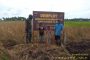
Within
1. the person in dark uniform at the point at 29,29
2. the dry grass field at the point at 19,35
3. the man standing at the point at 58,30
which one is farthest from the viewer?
the dry grass field at the point at 19,35

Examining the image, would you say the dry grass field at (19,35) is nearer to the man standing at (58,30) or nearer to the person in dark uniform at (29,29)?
the person in dark uniform at (29,29)

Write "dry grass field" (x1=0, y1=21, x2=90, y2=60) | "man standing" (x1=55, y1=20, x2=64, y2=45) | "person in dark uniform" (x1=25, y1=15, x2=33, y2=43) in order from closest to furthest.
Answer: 1. "man standing" (x1=55, y1=20, x2=64, y2=45)
2. "person in dark uniform" (x1=25, y1=15, x2=33, y2=43)
3. "dry grass field" (x1=0, y1=21, x2=90, y2=60)

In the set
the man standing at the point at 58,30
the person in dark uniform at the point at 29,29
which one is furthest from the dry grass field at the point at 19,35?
the man standing at the point at 58,30

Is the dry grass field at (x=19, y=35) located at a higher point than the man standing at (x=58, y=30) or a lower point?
lower

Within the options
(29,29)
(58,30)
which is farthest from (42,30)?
(58,30)

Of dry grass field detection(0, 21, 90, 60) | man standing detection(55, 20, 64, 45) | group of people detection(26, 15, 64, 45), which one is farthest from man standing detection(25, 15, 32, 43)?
man standing detection(55, 20, 64, 45)

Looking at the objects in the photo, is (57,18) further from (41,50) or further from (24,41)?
(41,50)

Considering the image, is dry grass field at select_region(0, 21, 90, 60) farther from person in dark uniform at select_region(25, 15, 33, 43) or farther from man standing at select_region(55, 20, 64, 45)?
man standing at select_region(55, 20, 64, 45)

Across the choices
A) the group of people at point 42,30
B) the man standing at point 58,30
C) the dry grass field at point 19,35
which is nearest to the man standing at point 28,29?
the group of people at point 42,30

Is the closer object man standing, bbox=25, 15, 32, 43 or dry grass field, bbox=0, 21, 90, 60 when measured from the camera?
man standing, bbox=25, 15, 32, 43

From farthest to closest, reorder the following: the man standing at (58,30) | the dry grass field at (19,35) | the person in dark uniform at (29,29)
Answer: the dry grass field at (19,35) → the person in dark uniform at (29,29) → the man standing at (58,30)

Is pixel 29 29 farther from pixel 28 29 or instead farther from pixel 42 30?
pixel 42 30

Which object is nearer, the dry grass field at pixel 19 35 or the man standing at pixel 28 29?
the man standing at pixel 28 29

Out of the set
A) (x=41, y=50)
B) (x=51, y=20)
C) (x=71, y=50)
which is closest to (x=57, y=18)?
(x=51, y=20)
